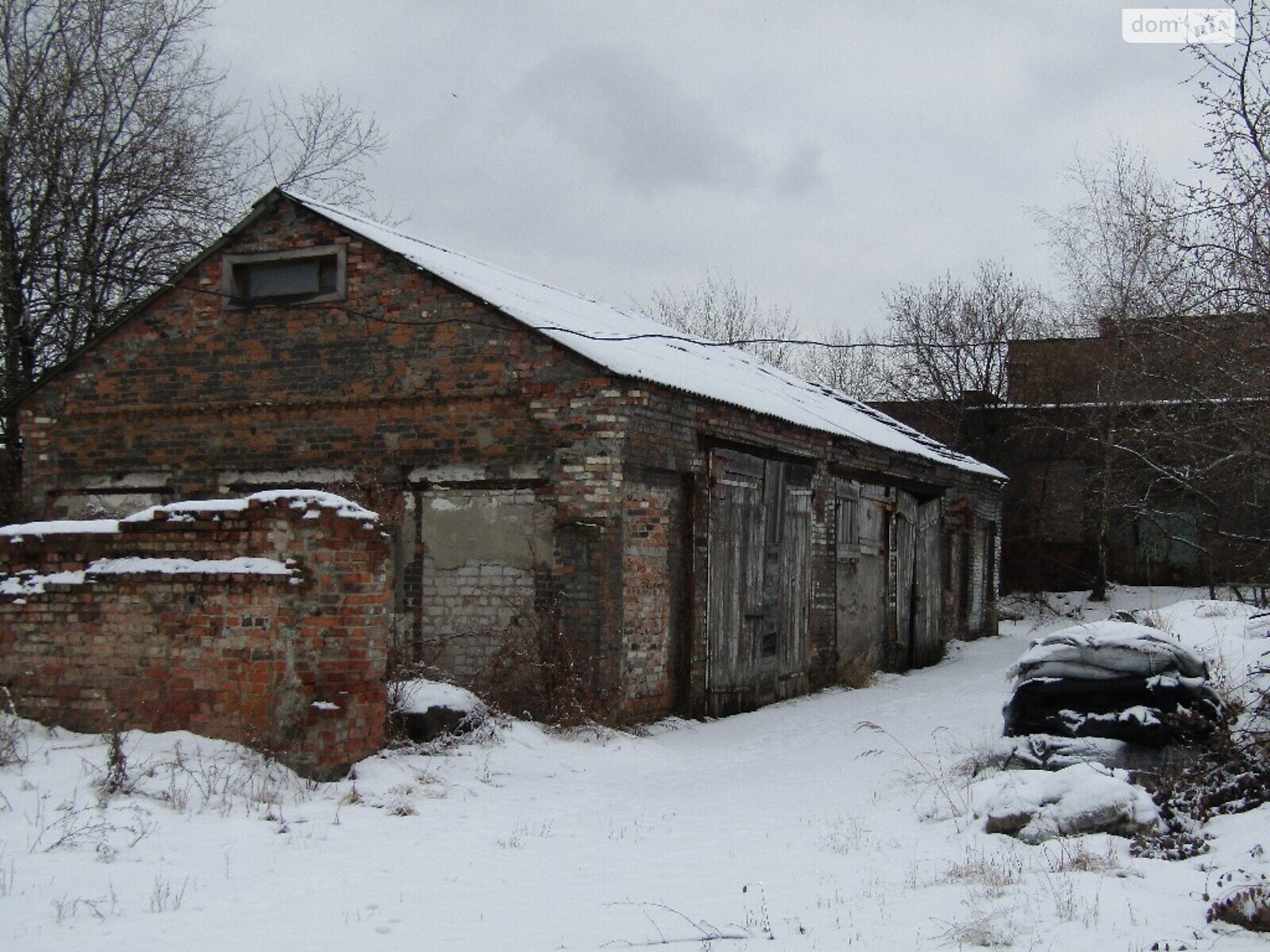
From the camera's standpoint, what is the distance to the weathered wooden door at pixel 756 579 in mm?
12531

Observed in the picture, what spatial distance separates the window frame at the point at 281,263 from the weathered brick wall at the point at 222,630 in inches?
194

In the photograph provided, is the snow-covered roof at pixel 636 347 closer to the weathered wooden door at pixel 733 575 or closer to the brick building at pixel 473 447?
the brick building at pixel 473 447

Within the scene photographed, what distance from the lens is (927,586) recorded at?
1961 centimetres

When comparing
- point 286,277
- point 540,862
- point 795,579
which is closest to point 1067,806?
point 540,862

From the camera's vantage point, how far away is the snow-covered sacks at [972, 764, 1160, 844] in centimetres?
641

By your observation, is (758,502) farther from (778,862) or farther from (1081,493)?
(1081,493)

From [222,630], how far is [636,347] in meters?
7.08

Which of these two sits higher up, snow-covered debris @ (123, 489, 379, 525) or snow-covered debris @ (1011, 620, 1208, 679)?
snow-covered debris @ (123, 489, 379, 525)

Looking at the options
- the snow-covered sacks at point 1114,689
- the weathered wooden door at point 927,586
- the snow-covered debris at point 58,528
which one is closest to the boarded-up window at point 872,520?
the weathered wooden door at point 927,586

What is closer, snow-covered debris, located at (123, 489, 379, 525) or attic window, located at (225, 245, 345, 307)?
snow-covered debris, located at (123, 489, 379, 525)

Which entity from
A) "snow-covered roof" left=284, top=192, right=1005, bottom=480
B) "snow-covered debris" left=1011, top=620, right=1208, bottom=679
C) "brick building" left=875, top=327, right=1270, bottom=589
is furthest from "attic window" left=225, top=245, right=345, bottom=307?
"brick building" left=875, top=327, right=1270, bottom=589

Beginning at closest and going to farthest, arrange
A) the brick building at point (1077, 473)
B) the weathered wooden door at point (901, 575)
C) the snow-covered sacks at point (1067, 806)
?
the snow-covered sacks at point (1067, 806), the weathered wooden door at point (901, 575), the brick building at point (1077, 473)

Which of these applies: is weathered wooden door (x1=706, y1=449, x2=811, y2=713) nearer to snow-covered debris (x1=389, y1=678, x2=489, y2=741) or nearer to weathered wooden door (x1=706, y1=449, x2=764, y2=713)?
weathered wooden door (x1=706, y1=449, x2=764, y2=713)

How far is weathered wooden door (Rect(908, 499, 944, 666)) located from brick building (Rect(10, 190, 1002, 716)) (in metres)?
4.40
